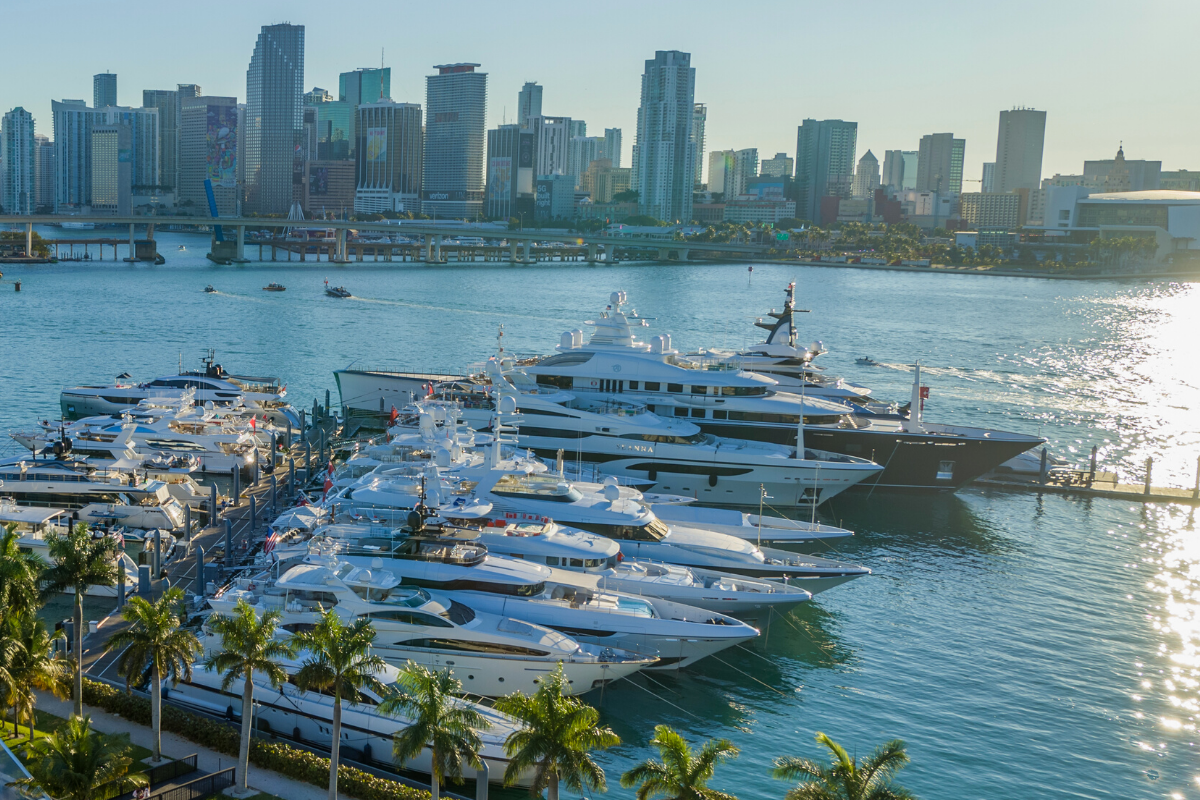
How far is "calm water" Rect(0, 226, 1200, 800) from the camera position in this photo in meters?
20.5

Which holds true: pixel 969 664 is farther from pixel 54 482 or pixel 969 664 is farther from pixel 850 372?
pixel 850 372

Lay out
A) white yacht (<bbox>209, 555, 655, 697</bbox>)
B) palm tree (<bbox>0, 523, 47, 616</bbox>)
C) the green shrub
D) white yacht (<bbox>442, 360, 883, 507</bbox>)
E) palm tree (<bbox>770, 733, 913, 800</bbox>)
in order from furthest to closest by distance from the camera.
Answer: white yacht (<bbox>442, 360, 883, 507</bbox>) → white yacht (<bbox>209, 555, 655, 697</bbox>) → palm tree (<bbox>0, 523, 47, 616</bbox>) → the green shrub → palm tree (<bbox>770, 733, 913, 800</bbox>)

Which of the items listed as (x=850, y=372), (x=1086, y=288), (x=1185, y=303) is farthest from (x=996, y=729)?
(x=1086, y=288)

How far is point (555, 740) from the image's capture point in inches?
545

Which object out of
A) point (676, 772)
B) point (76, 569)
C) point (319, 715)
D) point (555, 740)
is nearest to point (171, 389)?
point (76, 569)

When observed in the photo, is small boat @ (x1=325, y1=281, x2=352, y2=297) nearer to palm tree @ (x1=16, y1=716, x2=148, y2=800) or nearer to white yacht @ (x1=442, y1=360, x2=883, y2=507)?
white yacht @ (x1=442, y1=360, x2=883, y2=507)

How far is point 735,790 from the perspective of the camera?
18297 mm

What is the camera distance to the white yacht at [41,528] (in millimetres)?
24156

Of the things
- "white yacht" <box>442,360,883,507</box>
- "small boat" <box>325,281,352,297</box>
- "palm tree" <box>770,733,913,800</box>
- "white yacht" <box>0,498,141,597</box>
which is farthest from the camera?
"small boat" <box>325,281,352,297</box>

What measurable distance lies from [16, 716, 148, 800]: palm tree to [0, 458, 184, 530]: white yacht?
592 inches

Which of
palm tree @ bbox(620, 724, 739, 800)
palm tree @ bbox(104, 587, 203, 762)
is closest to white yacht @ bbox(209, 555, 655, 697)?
palm tree @ bbox(104, 587, 203, 762)

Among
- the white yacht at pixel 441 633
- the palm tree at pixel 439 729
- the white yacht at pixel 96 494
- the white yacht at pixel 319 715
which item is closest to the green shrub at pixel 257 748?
the white yacht at pixel 319 715

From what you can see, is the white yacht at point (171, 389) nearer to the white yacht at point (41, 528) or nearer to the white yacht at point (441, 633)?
the white yacht at point (41, 528)

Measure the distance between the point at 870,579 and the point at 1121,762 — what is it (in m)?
Answer: 10.3
